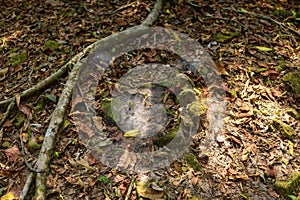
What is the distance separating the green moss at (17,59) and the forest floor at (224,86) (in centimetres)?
2

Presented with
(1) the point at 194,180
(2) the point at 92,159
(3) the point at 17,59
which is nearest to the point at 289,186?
(1) the point at 194,180

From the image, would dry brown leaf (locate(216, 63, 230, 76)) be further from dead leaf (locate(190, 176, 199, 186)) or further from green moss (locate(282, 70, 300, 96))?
dead leaf (locate(190, 176, 199, 186))

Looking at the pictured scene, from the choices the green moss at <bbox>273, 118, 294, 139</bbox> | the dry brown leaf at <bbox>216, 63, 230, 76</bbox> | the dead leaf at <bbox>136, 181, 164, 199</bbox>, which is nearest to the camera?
the dead leaf at <bbox>136, 181, 164, 199</bbox>

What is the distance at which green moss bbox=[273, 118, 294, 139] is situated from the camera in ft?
10.4

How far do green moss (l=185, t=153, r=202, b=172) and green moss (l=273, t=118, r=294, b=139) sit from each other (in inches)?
40.8

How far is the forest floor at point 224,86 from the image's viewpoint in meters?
2.84

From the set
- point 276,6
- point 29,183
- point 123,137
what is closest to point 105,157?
point 123,137

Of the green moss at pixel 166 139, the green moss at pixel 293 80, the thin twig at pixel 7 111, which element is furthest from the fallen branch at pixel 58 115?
the green moss at pixel 293 80

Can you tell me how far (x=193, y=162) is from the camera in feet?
9.68

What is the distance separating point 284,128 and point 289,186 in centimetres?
69

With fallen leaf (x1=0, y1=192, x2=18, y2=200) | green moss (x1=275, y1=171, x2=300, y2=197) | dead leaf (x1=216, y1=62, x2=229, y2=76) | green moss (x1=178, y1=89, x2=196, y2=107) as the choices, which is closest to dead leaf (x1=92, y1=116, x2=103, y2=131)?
green moss (x1=178, y1=89, x2=196, y2=107)

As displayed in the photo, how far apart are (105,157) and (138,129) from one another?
0.47m

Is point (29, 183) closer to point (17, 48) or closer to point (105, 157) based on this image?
point (105, 157)

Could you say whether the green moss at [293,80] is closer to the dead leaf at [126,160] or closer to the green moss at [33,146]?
the dead leaf at [126,160]
